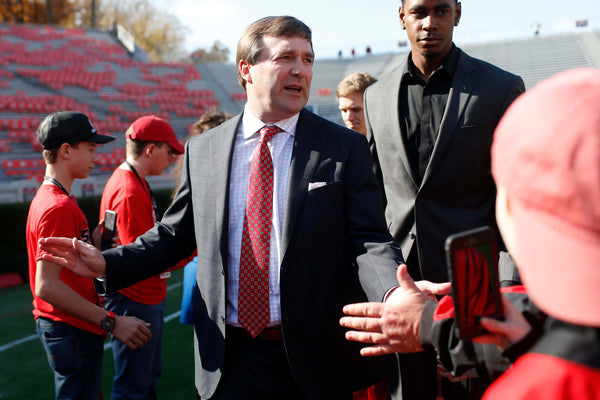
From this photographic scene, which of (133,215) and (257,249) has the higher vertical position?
(257,249)

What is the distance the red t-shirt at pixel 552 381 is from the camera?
0.81 m

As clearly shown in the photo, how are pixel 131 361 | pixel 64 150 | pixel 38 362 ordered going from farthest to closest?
pixel 38 362
pixel 131 361
pixel 64 150

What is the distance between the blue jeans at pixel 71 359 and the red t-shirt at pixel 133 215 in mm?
632

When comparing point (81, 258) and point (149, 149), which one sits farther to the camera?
point (149, 149)

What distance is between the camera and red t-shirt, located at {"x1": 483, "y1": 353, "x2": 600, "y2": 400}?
0.81m

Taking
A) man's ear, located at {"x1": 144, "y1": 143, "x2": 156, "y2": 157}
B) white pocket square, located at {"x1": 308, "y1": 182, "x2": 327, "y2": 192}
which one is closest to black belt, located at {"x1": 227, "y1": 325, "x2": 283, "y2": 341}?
white pocket square, located at {"x1": 308, "y1": 182, "x2": 327, "y2": 192}

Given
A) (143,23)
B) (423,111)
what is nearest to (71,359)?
(423,111)

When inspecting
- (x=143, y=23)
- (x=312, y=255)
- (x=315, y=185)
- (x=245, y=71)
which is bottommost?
(x=312, y=255)

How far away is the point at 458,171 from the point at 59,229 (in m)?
2.07

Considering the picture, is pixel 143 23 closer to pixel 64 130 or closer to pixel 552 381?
pixel 64 130

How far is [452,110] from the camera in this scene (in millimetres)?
2402

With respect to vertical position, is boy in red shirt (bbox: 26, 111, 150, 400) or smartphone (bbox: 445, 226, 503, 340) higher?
smartphone (bbox: 445, 226, 503, 340)

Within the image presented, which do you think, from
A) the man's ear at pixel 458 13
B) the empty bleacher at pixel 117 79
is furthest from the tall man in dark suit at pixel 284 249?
the empty bleacher at pixel 117 79

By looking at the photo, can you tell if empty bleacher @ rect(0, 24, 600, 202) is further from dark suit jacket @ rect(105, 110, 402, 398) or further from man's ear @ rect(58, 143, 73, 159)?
dark suit jacket @ rect(105, 110, 402, 398)
